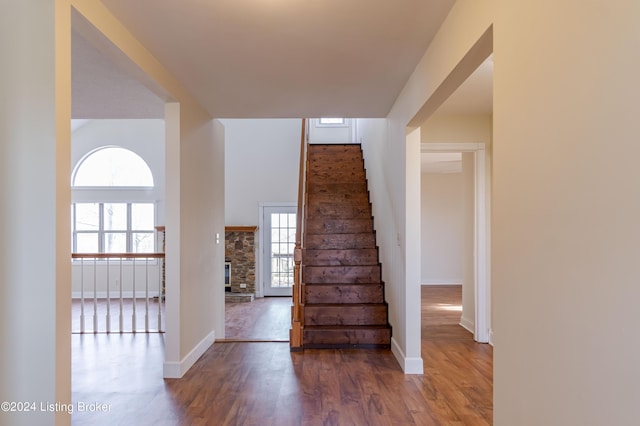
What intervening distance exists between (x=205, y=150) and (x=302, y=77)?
1.42m

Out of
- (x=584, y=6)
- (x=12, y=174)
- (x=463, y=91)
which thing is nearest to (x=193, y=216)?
(x=12, y=174)

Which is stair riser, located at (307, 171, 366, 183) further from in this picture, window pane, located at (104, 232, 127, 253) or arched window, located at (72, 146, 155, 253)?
window pane, located at (104, 232, 127, 253)

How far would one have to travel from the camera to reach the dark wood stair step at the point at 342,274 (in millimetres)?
4688

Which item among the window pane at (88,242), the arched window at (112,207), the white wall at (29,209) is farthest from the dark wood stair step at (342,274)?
the window pane at (88,242)

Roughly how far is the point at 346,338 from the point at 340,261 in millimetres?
1032

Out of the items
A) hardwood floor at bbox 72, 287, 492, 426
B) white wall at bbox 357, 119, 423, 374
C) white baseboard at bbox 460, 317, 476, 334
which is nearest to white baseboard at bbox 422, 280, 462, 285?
white baseboard at bbox 460, 317, 476, 334

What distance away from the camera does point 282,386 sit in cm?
309

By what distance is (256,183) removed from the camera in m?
8.55

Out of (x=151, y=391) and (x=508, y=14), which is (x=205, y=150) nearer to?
(x=151, y=391)

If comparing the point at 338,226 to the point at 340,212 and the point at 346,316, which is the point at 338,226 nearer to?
the point at 340,212

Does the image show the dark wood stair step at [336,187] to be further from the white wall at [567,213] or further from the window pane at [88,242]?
the window pane at [88,242]

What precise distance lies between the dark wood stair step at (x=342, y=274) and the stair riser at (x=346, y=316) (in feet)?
1.44

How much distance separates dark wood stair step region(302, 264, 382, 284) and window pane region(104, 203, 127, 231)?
5.15 meters

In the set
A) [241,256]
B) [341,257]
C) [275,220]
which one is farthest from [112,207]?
[341,257]
